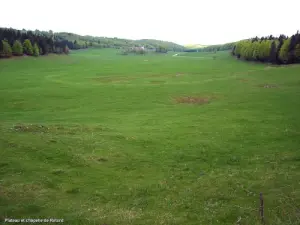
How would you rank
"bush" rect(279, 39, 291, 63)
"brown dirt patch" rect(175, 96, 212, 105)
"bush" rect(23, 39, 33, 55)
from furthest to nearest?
1. "bush" rect(23, 39, 33, 55)
2. "bush" rect(279, 39, 291, 63)
3. "brown dirt patch" rect(175, 96, 212, 105)

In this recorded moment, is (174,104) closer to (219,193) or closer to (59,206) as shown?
(219,193)

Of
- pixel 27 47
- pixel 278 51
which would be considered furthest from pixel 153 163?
pixel 27 47

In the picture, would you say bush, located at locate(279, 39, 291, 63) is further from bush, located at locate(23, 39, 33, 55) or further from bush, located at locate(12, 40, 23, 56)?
bush, located at locate(12, 40, 23, 56)

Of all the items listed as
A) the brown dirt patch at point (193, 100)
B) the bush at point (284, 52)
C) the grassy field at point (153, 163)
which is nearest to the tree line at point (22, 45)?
the grassy field at point (153, 163)

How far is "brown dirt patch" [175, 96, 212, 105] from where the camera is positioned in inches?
2206

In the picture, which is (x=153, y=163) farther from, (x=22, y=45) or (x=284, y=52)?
(x=22, y=45)

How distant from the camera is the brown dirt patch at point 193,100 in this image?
56037 millimetres

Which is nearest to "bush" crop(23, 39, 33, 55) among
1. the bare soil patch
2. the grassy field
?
the grassy field

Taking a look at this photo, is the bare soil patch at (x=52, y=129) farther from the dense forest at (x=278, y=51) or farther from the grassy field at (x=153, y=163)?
the dense forest at (x=278, y=51)

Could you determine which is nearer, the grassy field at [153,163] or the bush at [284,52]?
the grassy field at [153,163]

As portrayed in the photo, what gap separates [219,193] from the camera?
19.4 meters

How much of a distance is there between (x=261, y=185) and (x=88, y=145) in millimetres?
17927

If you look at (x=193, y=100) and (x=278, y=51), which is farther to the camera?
(x=278, y=51)

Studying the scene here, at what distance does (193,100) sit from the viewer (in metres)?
57.8
